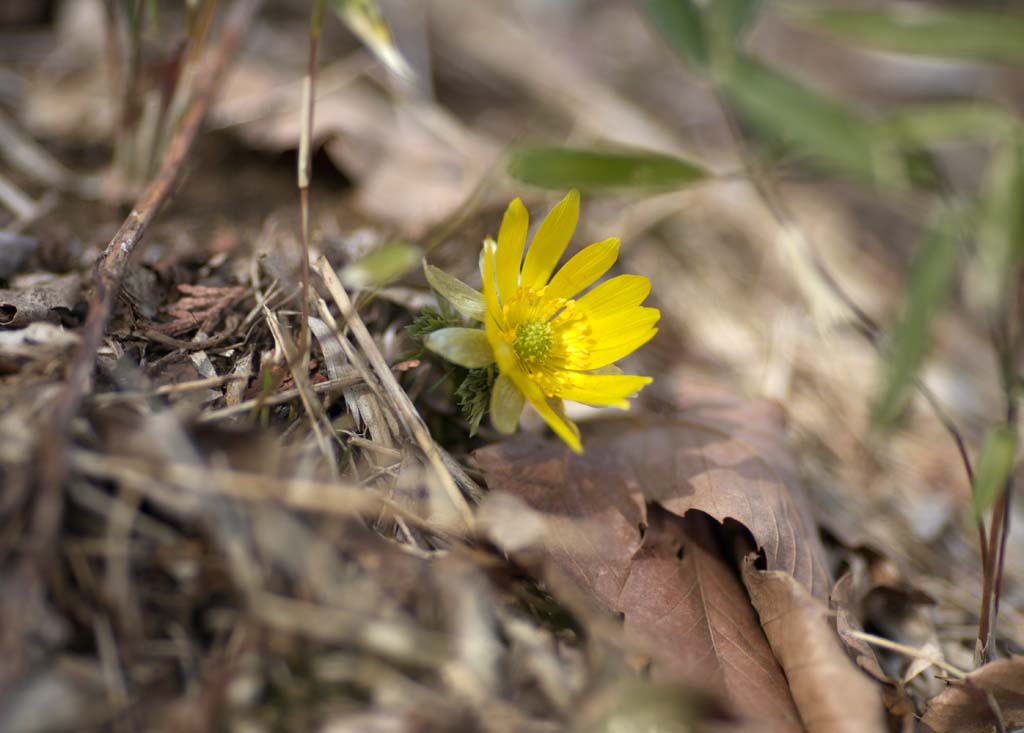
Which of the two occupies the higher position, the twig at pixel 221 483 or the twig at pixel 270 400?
the twig at pixel 221 483

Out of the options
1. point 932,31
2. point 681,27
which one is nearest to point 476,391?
point 681,27

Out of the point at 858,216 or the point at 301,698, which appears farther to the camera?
the point at 858,216

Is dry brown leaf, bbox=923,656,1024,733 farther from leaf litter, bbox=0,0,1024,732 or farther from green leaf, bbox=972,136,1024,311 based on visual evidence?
green leaf, bbox=972,136,1024,311

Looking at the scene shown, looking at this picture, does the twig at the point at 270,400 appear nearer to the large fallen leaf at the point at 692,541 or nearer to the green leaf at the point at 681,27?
the large fallen leaf at the point at 692,541

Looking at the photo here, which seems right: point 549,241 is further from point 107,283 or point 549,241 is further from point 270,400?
point 107,283

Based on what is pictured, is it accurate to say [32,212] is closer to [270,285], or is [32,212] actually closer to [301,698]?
[270,285]

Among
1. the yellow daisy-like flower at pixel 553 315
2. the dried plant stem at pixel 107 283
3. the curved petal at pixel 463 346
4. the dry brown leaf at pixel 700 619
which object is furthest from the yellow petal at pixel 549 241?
the dried plant stem at pixel 107 283

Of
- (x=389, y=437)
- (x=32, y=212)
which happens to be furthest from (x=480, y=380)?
(x=32, y=212)
